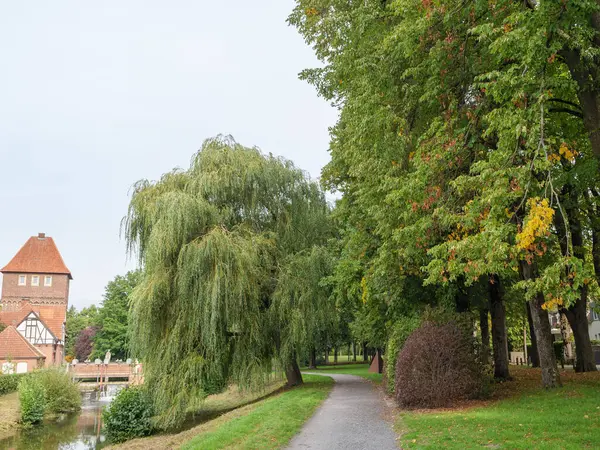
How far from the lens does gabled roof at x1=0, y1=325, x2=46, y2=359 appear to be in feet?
149

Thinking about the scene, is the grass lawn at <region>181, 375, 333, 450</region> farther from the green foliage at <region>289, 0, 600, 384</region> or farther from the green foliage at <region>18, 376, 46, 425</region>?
the green foliage at <region>18, 376, 46, 425</region>

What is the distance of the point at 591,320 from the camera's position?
143ft

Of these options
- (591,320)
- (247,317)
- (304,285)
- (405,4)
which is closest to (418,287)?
(304,285)

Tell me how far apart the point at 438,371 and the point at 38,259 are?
63.3 meters

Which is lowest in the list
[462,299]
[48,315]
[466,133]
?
[462,299]

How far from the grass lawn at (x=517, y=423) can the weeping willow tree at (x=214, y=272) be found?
7416mm

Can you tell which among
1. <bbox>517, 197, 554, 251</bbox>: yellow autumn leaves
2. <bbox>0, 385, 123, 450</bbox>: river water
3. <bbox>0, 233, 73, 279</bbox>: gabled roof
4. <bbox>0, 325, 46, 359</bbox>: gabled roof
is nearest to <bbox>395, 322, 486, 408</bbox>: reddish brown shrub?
<bbox>517, 197, 554, 251</bbox>: yellow autumn leaves

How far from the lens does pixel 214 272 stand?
18031 mm

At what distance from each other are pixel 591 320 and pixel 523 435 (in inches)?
1580

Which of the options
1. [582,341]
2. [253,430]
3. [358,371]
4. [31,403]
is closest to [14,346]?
[31,403]

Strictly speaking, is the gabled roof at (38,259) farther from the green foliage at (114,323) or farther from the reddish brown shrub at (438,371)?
the reddish brown shrub at (438,371)

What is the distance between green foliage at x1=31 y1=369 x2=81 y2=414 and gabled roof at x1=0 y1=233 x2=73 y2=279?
39.4 m

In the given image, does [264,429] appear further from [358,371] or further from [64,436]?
[358,371]

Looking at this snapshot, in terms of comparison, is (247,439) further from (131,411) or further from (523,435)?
(131,411)
